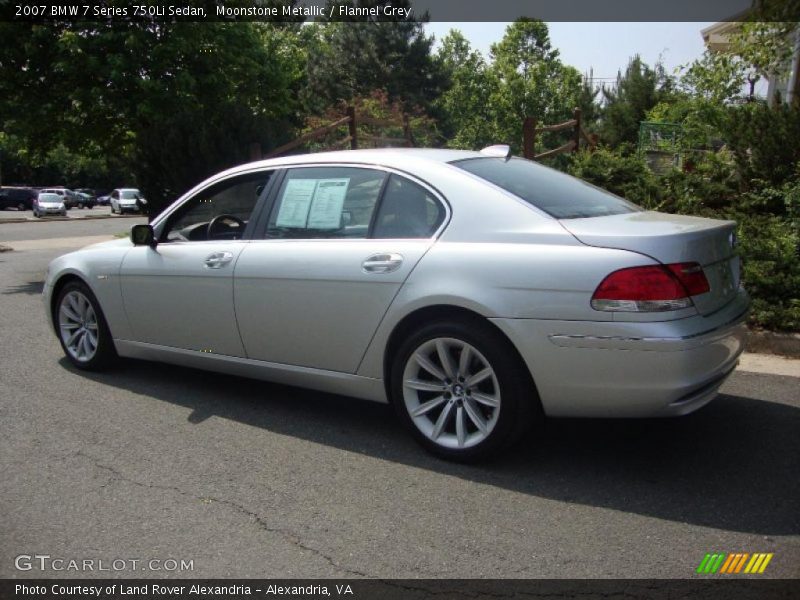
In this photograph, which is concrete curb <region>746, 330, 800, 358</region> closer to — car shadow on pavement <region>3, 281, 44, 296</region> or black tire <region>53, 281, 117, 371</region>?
black tire <region>53, 281, 117, 371</region>

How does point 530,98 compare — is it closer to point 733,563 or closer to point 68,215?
point 68,215

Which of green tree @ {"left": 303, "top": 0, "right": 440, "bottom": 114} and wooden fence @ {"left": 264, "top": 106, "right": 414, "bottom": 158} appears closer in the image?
wooden fence @ {"left": 264, "top": 106, "right": 414, "bottom": 158}

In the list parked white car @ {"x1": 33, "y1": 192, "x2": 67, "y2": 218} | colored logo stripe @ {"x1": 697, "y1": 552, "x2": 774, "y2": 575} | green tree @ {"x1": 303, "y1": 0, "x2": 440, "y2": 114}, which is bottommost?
parked white car @ {"x1": 33, "y1": 192, "x2": 67, "y2": 218}

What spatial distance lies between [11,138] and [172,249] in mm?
9732

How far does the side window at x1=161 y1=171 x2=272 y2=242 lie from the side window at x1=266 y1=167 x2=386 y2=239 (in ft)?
1.25

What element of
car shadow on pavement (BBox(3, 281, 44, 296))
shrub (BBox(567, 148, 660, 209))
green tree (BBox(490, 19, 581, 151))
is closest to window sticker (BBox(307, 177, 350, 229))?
shrub (BBox(567, 148, 660, 209))

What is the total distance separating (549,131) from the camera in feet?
39.6

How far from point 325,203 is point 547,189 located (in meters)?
1.30

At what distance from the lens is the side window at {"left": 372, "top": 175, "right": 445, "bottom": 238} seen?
4016 millimetres

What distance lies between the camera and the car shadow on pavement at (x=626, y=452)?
3.34 metres

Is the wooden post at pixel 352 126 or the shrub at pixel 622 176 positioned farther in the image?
the wooden post at pixel 352 126

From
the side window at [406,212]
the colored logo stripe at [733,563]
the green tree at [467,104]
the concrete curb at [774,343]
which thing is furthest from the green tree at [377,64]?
the colored logo stripe at [733,563]

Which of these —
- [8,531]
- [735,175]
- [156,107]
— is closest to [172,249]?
[8,531]

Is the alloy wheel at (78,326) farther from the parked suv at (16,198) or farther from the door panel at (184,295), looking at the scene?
the parked suv at (16,198)
